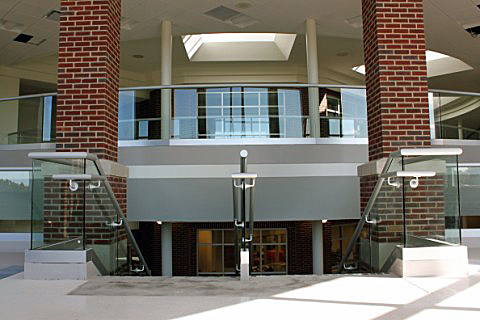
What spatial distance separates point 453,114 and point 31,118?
8.00m

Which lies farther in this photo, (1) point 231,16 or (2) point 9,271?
(1) point 231,16

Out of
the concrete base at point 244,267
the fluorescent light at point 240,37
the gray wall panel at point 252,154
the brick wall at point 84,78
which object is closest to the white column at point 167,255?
the gray wall panel at point 252,154

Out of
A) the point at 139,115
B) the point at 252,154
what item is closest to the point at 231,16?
the point at 139,115

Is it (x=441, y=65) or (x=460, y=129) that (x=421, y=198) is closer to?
(x=460, y=129)

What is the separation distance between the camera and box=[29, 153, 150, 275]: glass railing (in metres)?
4.37

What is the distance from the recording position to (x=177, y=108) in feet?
27.3

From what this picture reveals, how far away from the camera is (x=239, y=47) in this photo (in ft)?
51.6

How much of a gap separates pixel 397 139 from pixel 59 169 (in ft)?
11.9

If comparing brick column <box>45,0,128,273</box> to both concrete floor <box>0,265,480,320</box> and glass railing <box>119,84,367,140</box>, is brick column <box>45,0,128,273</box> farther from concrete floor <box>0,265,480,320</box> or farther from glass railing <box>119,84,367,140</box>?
glass railing <box>119,84,367,140</box>

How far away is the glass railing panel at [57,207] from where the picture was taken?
4371mm

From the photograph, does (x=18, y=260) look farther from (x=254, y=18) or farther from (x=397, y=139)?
(x=254, y=18)

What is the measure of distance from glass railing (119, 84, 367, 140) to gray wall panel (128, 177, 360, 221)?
90 centimetres

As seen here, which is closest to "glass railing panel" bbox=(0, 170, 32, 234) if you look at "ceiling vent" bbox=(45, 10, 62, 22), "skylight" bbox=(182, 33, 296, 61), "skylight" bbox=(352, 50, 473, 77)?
"ceiling vent" bbox=(45, 10, 62, 22)

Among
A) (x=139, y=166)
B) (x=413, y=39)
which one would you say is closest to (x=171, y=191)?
(x=139, y=166)
